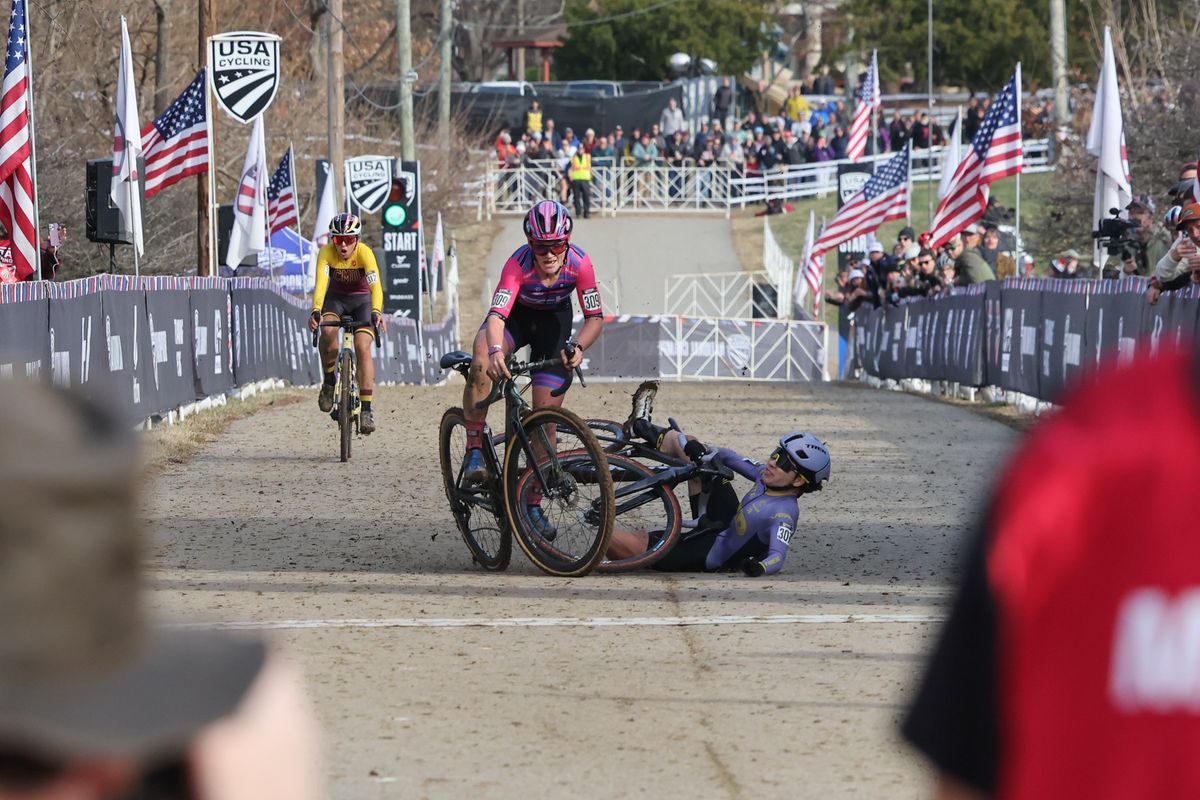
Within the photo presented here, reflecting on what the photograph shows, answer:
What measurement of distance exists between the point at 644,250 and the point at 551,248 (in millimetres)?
44510

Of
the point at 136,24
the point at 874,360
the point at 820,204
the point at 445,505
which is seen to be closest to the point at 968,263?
the point at 874,360

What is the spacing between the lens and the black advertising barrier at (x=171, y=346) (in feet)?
58.6

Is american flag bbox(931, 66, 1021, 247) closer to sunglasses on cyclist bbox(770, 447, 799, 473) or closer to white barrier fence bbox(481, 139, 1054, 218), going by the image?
sunglasses on cyclist bbox(770, 447, 799, 473)

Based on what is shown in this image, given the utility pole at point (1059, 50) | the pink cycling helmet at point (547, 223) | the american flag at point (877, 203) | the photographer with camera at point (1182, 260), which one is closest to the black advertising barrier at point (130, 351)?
the pink cycling helmet at point (547, 223)

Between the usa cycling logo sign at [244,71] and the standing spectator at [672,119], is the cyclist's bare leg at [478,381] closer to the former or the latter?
the usa cycling logo sign at [244,71]

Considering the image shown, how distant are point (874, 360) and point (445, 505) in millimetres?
20700

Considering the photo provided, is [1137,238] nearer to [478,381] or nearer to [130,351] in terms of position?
[130,351]

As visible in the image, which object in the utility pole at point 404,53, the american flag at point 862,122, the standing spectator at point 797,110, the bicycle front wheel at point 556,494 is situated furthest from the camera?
the standing spectator at point 797,110

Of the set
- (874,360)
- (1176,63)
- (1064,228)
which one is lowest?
(874,360)

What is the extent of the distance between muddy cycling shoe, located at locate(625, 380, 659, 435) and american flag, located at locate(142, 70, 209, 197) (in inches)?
580

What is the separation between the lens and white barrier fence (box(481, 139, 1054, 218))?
61000 mm

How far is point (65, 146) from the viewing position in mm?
29750

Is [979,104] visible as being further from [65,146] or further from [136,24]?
[65,146]

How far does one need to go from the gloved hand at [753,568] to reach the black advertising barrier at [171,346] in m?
9.28
